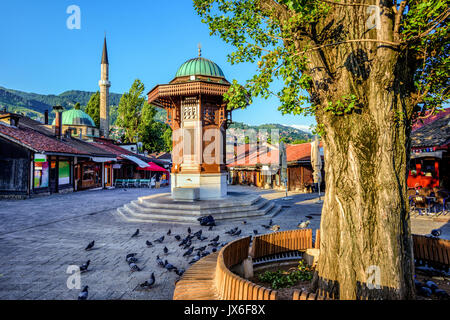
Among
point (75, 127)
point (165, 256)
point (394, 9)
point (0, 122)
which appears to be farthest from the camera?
point (75, 127)

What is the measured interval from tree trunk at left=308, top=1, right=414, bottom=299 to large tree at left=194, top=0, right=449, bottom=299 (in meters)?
0.01

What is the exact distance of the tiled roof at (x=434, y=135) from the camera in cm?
1269

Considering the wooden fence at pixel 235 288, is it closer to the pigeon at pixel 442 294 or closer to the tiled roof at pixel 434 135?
the pigeon at pixel 442 294

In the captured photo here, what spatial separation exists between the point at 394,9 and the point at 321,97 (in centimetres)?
131

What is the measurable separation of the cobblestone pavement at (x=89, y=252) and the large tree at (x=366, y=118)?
2926 mm

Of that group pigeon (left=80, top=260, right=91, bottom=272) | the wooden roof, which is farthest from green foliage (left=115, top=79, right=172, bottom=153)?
pigeon (left=80, top=260, right=91, bottom=272)

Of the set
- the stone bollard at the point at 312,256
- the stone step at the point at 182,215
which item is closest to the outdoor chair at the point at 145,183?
the stone step at the point at 182,215

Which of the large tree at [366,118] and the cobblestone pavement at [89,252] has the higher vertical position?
the large tree at [366,118]

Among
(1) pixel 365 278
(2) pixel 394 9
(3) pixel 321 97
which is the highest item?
(2) pixel 394 9

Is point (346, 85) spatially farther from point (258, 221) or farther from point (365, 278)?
point (258, 221)

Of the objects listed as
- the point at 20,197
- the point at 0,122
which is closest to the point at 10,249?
the point at 20,197

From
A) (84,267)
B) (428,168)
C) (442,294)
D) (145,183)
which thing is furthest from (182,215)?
(145,183)

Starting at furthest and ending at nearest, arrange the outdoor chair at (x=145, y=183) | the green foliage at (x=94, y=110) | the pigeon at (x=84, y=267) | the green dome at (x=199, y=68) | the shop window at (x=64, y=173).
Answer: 1. the green foliage at (x=94, y=110)
2. the outdoor chair at (x=145, y=183)
3. the shop window at (x=64, y=173)
4. the green dome at (x=199, y=68)
5. the pigeon at (x=84, y=267)

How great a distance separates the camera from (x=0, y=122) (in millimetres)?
18766
